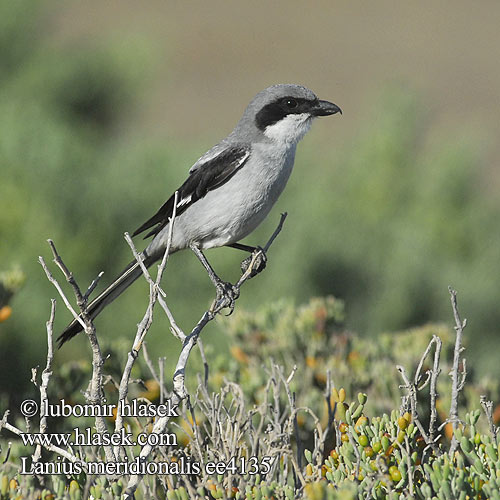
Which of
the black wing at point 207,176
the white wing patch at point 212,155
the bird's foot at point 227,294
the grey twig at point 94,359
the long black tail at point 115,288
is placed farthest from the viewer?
the white wing patch at point 212,155

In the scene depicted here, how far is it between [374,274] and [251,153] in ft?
8.46

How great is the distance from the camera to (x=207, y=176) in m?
3.37

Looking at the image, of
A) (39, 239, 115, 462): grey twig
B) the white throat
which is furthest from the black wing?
(39, 239, 115, 462): grey twig

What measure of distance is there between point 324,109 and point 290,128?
166mm

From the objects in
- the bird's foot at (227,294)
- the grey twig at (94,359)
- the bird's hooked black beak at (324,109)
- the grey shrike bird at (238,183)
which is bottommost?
the grey twig at (94,359)

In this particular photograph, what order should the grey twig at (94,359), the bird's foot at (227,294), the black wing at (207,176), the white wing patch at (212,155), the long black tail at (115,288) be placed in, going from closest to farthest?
the grey twig at (94,359) < the bird's foot at (227,294) < the long black tail at (115,288) < the black wing at (207,176) < the white wing patch at (212,155)

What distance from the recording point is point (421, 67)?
59.3ft

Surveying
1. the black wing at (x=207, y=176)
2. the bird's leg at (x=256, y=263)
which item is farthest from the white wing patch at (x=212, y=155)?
the bird's leg at (x=256, y=263)

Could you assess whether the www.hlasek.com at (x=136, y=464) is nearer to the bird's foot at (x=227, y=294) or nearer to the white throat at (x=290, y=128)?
the bird's foot at (x=227, y=294)

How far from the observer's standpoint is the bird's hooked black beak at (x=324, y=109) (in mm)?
3328

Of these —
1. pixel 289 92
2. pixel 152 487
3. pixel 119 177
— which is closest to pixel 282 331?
pixel 289 92

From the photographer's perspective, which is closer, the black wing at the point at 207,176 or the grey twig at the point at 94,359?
the grey twig at the point at 94,359

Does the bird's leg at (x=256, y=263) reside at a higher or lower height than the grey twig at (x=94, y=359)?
higher

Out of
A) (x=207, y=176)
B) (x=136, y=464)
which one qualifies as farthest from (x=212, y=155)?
(x=136, y=464)
